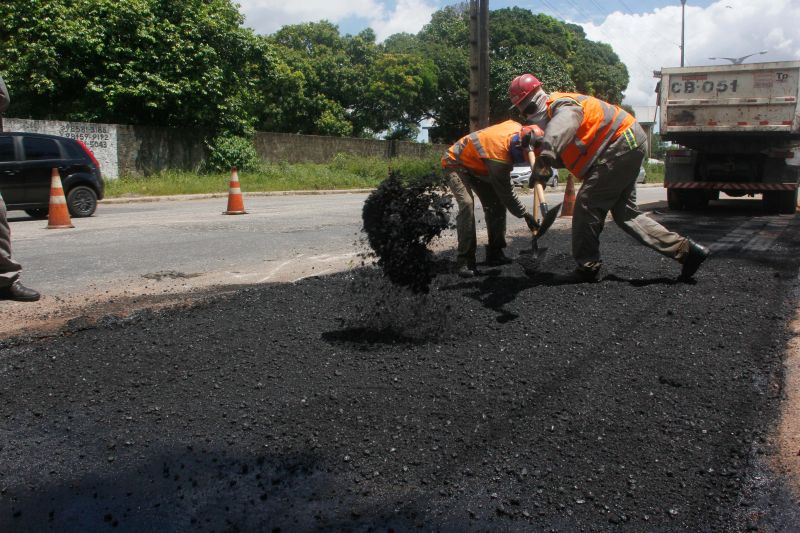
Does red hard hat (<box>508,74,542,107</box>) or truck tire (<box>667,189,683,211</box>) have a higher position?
red hard hat (<box>508,74,542,107</box>)

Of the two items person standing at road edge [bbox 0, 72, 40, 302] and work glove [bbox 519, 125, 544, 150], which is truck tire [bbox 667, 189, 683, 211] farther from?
person standing at road edge [bbox 0, 72, 40, 302]

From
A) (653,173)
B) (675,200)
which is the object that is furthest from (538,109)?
(653,173)

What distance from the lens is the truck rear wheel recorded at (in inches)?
517

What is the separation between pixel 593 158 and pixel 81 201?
9.46m

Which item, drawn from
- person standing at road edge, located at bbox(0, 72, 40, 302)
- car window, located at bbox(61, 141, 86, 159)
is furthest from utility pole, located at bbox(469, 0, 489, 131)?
person standing at road edge, located at bbox(0, 72, 40, 302)

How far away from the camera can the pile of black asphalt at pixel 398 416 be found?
2424 millimetres

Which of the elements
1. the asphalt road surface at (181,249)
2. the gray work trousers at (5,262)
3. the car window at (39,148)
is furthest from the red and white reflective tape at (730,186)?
the gray work trousers at (5,262)

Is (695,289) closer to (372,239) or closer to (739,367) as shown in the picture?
(739,367)

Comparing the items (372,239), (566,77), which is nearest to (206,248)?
(372,239)

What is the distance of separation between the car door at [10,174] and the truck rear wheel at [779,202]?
505 inches

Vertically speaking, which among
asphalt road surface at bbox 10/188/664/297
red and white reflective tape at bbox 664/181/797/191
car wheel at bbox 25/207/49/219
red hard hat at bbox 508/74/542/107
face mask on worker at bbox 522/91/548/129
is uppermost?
red hard hat at bbox 508/74/542/107

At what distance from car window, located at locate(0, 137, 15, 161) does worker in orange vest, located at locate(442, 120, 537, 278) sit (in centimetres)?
852

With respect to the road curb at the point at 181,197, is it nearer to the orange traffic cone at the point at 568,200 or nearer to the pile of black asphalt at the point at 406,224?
the orange traffic cone at the point at 568,200

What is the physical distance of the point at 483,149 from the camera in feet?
18.7
